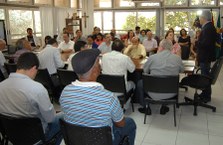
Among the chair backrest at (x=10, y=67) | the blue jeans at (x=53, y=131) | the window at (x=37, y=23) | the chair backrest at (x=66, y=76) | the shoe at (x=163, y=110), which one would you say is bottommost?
the shoe at (x=163, y=110)

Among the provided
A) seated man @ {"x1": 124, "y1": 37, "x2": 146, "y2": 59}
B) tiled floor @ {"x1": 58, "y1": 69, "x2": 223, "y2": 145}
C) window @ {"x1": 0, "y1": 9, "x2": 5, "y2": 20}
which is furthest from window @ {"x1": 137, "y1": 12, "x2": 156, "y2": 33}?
tiled floor @ {"x1": 58, "y1": 69, "x2": 223, "y2": 145}

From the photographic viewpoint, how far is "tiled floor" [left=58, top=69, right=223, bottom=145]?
112 inches

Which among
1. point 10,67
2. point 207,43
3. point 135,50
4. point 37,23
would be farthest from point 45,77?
point 37,23

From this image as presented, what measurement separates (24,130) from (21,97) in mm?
269

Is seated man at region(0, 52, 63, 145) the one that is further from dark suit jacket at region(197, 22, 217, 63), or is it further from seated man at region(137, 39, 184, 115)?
dark suit jacket at region(197, 22, 217, 63)

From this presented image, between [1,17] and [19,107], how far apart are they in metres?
6.37

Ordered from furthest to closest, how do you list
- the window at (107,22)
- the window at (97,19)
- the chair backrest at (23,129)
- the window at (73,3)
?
the window at (97,19) < the window at (107,22) < the window at (73,3) < the chair backrest at (23,129)

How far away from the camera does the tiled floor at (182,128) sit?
285 cm

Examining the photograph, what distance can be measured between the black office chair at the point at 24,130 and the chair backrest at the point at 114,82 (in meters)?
1.26

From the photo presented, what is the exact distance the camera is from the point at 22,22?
27.0 ft

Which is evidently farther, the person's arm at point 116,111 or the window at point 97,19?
the window at point 97,19

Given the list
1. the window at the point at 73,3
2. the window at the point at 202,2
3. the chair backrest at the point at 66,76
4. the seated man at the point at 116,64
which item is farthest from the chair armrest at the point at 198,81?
the window at the point at 73,3

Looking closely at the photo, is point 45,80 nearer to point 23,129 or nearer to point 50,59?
point 50,59

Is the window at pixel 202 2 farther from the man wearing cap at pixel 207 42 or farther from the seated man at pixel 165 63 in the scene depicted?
the seated man at pixel 165 63
